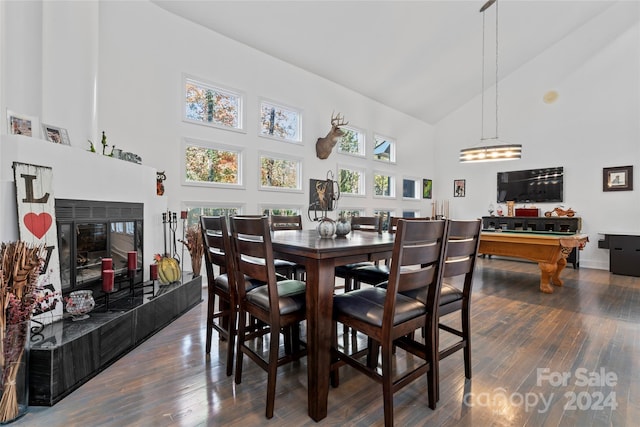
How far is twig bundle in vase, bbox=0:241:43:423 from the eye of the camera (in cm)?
150

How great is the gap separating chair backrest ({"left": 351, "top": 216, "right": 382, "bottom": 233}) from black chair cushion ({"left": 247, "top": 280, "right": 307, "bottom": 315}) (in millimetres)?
1673

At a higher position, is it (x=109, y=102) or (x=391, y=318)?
(x=109, y=102)

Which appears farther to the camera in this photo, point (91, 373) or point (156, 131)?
point (156, 131)

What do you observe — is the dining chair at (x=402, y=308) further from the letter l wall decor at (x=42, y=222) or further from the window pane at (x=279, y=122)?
the window pane at (x=279, y=122)

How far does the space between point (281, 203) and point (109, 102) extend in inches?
105

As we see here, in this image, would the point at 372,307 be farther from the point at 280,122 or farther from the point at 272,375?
the point at 280,122

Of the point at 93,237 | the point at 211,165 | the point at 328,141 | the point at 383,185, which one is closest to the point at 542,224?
the point at 383,185

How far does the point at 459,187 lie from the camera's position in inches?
313

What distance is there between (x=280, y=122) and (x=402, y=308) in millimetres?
4312

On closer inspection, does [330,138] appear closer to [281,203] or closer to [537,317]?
[281,203]

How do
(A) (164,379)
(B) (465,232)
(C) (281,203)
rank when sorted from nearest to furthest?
(B) (465,232)
(A) (164,379)
(C) (281,203)

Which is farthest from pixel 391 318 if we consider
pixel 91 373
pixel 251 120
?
pixel 251 120

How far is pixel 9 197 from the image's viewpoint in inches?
74.8

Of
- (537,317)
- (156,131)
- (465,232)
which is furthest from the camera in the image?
(156,131)
